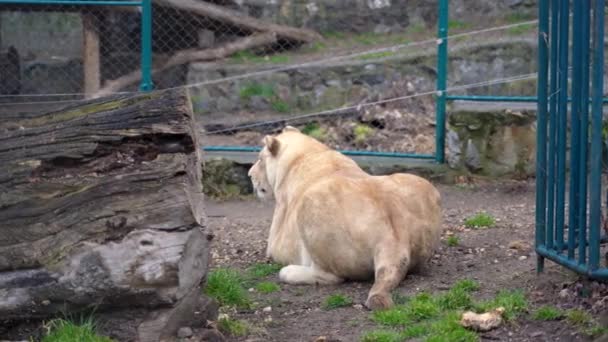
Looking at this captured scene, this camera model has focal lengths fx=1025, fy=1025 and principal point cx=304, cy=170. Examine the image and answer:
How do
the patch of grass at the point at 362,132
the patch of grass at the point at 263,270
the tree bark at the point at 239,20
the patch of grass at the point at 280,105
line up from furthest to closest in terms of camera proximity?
the tree bark at the point at 239,20 → the patch of grass at the point at 280,105 → the patch of grass at the point at 362,132 → the patch of grass at the point at 263,270

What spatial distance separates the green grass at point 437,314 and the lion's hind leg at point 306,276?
0.70 meters

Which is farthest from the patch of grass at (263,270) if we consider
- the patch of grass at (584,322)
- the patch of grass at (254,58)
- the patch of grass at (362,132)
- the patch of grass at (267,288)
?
the patch of grass at (254,58)

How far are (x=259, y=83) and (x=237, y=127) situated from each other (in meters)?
1.01

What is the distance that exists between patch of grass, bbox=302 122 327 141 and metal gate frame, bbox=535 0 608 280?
5.03 meters

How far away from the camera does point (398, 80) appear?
1152cm

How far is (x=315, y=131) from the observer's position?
11.0 m

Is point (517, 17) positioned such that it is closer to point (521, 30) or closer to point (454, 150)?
point (521, 30)

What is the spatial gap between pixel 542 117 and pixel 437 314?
4.17 ft

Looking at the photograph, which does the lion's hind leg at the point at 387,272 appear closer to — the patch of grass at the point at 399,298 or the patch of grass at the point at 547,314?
the patch of grass at the point at 399,298

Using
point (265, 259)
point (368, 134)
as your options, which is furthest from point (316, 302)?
point (368, 134)

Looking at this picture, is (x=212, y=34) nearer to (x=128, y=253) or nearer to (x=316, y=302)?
(x=316, y=302)

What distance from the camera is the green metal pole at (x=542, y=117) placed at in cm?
571

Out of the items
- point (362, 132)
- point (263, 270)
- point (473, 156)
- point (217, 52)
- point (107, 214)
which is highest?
point (217, 52)

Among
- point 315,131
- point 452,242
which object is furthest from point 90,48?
point 452,242
